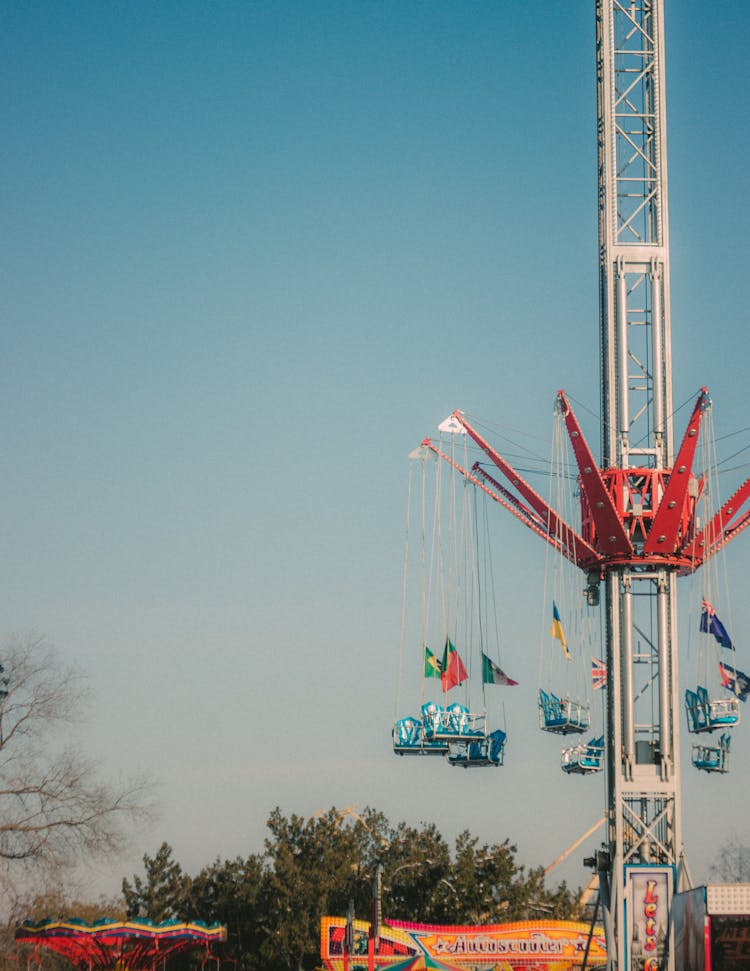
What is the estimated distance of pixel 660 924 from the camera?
51.4m

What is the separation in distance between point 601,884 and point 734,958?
24508 mm

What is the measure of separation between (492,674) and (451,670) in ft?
4.72

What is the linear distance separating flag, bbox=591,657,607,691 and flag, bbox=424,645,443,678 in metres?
4.98

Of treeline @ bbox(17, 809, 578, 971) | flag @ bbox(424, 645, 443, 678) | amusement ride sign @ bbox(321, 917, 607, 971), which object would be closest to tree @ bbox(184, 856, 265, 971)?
treeline @ bbox(17, 809, 578, 971)

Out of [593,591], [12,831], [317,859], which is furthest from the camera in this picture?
[317,859]

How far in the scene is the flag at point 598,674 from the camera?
176ft

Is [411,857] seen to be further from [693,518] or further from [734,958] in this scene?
[734,958]

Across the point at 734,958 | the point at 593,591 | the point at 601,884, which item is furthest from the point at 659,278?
the point at 734,958

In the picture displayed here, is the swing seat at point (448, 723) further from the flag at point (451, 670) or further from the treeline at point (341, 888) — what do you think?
the treeline at point (341, 888)

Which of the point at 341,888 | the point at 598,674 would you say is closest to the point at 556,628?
the point at 598,674

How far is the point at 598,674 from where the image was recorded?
5375cm

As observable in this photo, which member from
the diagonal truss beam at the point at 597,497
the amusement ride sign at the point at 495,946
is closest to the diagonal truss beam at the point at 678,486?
the diagonal truss beam at the point at 597,497

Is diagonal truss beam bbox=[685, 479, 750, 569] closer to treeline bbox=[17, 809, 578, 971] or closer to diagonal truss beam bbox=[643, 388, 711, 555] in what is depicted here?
diagonal truss beam bbox=[643, 388, 711, 555]

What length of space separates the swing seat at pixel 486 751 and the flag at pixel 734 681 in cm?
747
